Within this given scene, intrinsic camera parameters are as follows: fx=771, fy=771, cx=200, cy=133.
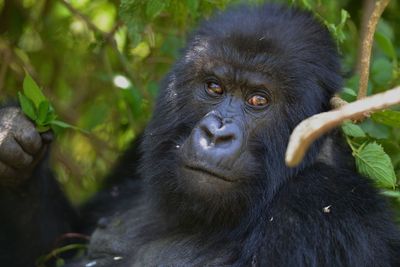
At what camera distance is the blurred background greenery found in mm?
4414

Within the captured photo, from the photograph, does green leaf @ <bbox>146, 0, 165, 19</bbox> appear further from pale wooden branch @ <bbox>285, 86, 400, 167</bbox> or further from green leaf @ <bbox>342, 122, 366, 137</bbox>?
pale wooden branch @ <bbox>285, 86, 400, 167</bbox>

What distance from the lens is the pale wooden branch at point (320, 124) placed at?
2.06 m

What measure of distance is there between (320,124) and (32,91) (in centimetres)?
216

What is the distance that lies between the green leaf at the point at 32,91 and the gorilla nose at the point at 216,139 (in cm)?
101

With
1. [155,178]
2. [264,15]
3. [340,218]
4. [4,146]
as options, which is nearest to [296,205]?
[340,218]

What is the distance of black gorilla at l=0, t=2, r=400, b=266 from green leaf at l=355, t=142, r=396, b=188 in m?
0.08

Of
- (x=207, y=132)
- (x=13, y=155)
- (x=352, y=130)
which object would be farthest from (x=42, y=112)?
(x=352, y=130)

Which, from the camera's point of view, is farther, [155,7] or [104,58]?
[104,58]

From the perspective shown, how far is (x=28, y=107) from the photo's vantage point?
3900 mm

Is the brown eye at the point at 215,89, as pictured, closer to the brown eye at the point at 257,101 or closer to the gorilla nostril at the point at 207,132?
the brown eye at the point at 257,101

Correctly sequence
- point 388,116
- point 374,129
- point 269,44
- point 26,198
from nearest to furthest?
point 388,116 < point 269,44 < point 374,129 < point 26,198

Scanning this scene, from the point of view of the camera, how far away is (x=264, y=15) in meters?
3.73

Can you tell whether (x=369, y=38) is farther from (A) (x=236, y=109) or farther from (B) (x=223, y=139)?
(B) (x=223, y=139)

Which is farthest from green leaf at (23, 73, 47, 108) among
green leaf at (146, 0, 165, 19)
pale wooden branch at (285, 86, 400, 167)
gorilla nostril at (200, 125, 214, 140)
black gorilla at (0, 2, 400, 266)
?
pale wooden branch at (285, 86, 400, 167)
